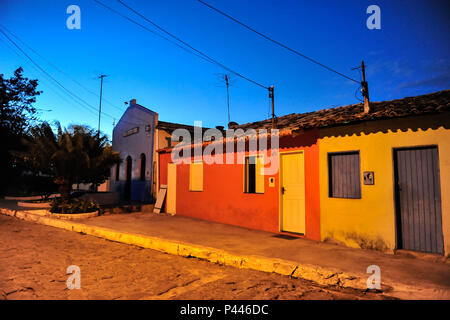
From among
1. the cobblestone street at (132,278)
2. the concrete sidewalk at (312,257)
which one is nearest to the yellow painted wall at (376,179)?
the concrete sidewalk at (312,257)

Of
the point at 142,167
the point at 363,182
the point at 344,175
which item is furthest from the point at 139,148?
the point at 363,182

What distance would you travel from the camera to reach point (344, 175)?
21.6 ft

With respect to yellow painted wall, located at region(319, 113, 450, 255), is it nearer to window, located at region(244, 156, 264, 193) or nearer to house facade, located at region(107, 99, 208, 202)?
window, located at region(244, 156, 264, 193)

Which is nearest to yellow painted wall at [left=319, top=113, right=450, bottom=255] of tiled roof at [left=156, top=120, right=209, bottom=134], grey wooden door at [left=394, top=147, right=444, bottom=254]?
grey wooden door at [left=394, top=147, right=444, bottom=254]

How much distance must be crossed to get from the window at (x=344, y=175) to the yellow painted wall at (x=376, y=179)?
0.53ft

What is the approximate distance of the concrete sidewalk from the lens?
3848 mm

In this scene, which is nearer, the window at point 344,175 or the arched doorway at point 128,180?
the window at point 344,175

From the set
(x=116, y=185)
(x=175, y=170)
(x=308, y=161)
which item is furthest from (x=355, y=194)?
(x=116, y=185)

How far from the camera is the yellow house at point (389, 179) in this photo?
531 centimetres

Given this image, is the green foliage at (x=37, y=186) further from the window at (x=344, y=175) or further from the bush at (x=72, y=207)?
the window at (x=344, y=175)

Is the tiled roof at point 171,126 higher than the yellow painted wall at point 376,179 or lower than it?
higher

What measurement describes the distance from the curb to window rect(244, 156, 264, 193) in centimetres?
328
